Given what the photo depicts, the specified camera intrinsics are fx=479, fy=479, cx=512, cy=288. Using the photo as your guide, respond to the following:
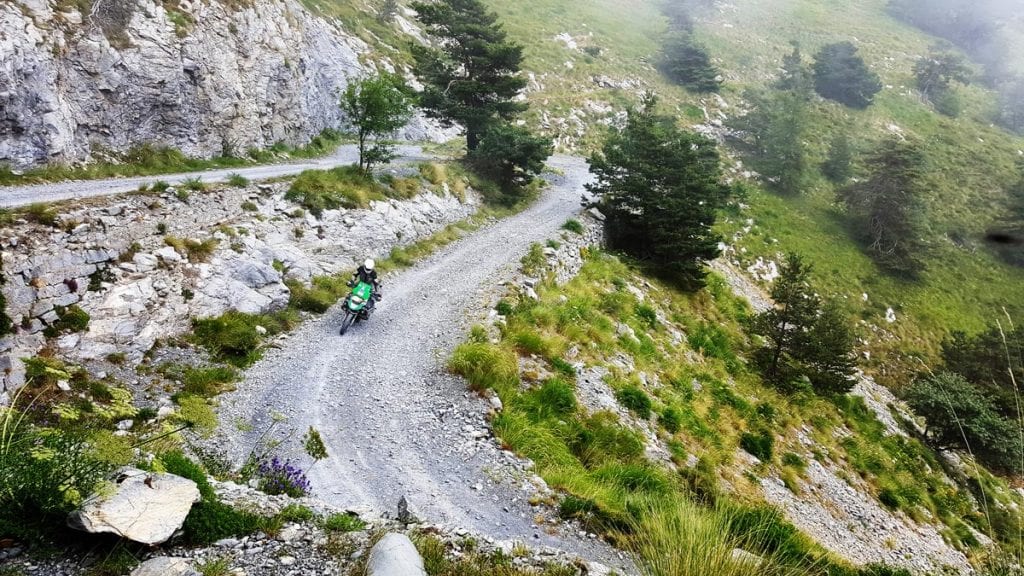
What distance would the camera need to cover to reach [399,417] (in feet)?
31.8

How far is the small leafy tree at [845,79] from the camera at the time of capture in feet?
180

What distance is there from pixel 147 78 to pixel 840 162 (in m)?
50.5

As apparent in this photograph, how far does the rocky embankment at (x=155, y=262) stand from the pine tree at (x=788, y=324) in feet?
52.5

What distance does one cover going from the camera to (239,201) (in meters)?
15.6

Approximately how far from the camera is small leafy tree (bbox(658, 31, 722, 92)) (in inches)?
2082

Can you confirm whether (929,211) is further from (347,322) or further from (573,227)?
(347,322)

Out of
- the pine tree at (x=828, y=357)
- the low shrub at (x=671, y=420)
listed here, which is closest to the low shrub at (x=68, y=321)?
the low shrub at (x=671, y=420)

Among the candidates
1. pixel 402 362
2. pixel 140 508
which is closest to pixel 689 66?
pixel 402 362

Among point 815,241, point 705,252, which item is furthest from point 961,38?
point 705,252

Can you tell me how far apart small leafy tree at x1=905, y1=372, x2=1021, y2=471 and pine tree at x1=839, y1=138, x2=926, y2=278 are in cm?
1738

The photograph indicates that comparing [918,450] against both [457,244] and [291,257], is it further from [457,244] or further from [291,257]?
[291,257]

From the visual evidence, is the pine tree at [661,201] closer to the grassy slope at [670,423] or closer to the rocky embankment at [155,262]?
the grassy slope at [670,423]

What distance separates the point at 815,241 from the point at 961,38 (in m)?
82.8

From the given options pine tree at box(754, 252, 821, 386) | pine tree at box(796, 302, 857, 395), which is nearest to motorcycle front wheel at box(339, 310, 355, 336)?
pine tree at box(754, 252, 821, 386)
